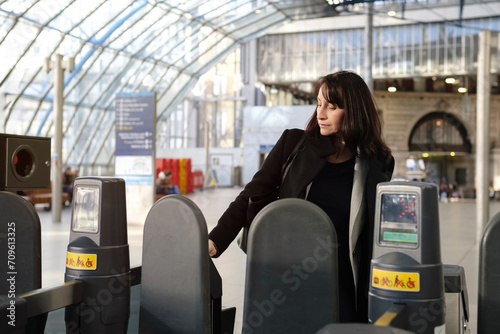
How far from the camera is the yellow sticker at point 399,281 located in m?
1.92

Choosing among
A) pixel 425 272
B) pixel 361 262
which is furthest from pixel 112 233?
pixel 425 272

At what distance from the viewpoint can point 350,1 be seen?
1861 cm

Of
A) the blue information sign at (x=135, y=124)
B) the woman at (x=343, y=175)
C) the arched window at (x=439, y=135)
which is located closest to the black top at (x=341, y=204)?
the woman at (x=343, y=175)

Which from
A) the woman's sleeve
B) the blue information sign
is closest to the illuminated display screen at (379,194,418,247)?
the woman's sleeve

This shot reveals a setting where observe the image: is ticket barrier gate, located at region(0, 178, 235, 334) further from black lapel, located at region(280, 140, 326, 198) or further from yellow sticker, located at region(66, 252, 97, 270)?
black lapel, located at region(280, 140, 326, 198)

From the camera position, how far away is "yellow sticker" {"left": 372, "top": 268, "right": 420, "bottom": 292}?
1924 millimetres

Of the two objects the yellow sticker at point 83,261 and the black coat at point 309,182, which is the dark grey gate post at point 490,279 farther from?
the yellow sticker at point 83,261

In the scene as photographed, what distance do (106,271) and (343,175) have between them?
3.33ft

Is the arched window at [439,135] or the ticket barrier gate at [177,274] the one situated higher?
the arched window at [439,135]

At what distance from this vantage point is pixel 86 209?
2346 millimetres

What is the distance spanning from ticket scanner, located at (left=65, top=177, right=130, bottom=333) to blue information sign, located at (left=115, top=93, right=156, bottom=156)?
10099 mm

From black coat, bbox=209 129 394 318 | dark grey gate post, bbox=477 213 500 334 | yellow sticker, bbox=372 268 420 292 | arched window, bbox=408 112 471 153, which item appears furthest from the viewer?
arched window, bbox=408 112 471 153

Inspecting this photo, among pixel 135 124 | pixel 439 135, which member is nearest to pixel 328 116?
pixel 135 124

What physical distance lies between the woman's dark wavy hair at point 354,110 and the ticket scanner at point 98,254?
917 mm
